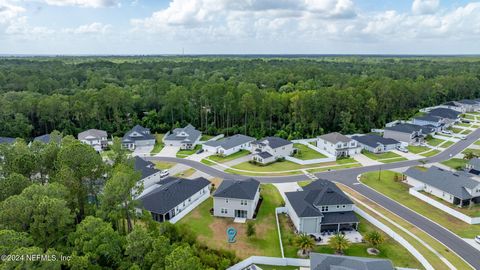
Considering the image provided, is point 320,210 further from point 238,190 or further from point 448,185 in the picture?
point 448,185

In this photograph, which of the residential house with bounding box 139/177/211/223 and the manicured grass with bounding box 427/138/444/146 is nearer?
the residential house with bounding box 139/177/211/223

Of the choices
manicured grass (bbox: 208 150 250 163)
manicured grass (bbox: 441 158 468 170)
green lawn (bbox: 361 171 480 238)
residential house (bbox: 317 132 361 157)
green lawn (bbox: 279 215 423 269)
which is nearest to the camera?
green lawn (bbox: 279 215 423 269)

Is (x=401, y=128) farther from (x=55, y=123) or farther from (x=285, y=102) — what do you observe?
(x=55, y=123)

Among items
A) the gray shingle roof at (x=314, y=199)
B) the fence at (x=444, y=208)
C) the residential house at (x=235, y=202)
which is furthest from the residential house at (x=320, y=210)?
the fence at (x=444, y=208)

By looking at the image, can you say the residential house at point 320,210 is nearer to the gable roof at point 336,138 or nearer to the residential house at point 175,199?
the residential house at point 175,199

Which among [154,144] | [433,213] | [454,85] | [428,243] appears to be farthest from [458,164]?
[454,85]

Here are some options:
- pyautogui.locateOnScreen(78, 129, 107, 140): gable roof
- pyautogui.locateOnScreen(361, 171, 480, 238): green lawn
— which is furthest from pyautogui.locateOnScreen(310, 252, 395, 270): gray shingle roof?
pyautogui.locateOnScreen(78, 129, 107, 140): gable roof

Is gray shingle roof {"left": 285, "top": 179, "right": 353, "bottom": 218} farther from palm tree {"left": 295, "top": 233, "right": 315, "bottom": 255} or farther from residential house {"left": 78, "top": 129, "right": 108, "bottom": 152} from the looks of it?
residential house {"left": 78, "top": 129, "right": 108, "bottom": 152}
